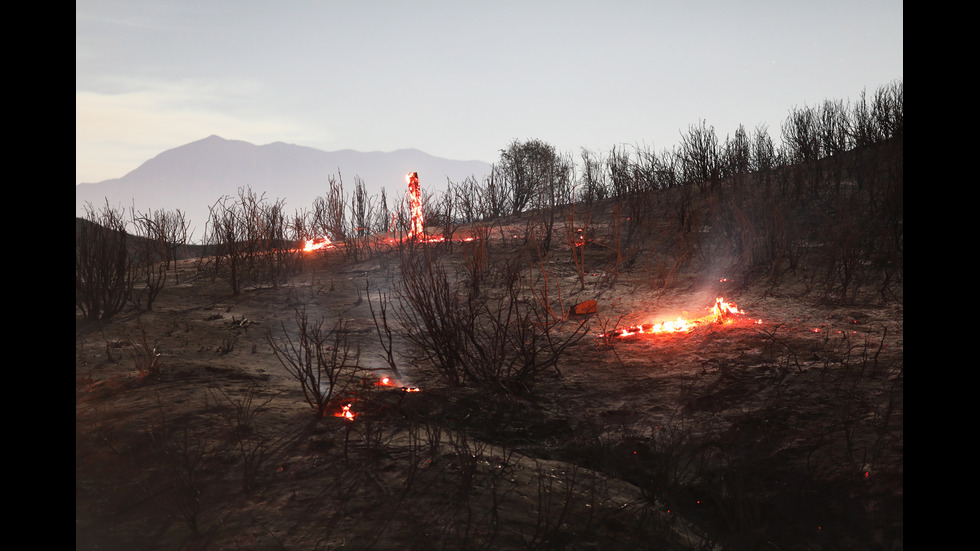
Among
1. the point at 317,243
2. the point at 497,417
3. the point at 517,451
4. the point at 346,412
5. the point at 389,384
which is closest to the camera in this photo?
the point at 517,451

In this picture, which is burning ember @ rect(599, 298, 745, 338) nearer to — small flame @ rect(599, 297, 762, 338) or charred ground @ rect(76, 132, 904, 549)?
small flame @ rect(599, 297, 762, 338)

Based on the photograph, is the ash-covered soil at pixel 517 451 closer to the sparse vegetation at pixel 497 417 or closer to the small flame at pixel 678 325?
the sparse vegetation at pixel 497 417

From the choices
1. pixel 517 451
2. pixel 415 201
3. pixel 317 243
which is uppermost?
pixel 415 201

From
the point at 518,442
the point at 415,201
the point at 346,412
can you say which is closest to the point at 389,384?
the point at 346,412

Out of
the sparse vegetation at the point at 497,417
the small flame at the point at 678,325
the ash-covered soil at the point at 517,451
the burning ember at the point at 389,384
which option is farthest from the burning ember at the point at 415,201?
the burning ember at the point at 389,384

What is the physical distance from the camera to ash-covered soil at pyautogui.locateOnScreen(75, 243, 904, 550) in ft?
8.99

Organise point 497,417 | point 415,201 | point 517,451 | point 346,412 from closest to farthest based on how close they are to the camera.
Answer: point 517,451
point 346,412
point 497,417
point 415,201

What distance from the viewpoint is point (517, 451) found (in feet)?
12.1

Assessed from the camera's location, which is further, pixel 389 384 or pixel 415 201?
pixel 415 201

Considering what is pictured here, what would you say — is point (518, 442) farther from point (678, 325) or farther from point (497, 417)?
point (678, 325)

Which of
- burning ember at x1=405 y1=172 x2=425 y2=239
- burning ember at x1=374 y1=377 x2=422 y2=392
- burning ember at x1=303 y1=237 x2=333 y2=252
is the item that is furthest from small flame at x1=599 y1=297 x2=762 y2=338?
burning ember at x1=303 y1=237 x2=333 y2=252

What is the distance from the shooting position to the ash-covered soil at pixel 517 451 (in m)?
2.74

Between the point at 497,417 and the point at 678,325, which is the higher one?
the point at 678,325
